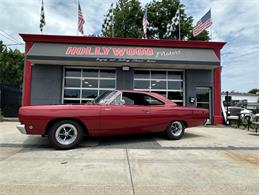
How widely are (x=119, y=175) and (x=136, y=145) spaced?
276 centimetres

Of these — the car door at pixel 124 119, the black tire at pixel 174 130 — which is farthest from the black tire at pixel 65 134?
the black tire at pixel 174 130

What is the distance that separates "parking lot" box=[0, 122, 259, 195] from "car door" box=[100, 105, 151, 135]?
17.8 inches

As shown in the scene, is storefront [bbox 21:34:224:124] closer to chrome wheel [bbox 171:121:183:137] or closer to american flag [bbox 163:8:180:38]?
chrome wheel [bbox 171:121:183:137]

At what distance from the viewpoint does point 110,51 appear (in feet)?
42.5

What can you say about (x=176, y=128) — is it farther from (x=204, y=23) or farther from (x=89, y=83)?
(x=204, y=23)

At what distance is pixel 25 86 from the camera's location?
43.1 feet

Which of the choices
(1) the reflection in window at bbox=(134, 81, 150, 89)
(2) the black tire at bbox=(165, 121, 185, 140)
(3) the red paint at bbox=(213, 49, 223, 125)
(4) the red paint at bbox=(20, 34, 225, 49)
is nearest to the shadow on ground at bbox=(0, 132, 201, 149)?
(2) the black tire at bbox=(165, 121, 185, 140)

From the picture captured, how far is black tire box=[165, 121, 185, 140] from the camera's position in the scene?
7.84 m

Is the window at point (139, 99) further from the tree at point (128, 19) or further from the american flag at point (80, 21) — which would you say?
the tree at point (128, 19)

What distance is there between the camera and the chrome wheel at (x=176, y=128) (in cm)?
794

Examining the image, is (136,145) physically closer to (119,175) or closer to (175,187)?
(119,175)

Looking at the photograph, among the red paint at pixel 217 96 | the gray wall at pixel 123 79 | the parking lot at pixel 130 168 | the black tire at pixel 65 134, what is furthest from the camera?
the red paint at pixel 217 96

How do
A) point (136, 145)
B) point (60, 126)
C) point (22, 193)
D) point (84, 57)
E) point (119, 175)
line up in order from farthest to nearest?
1. point (84, 57)
2. point (136, 145)
3. point (60, 126)
4. point (119, 175)
5. point (22, 193)

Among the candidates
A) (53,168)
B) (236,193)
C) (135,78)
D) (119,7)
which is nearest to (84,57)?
(135,78)
